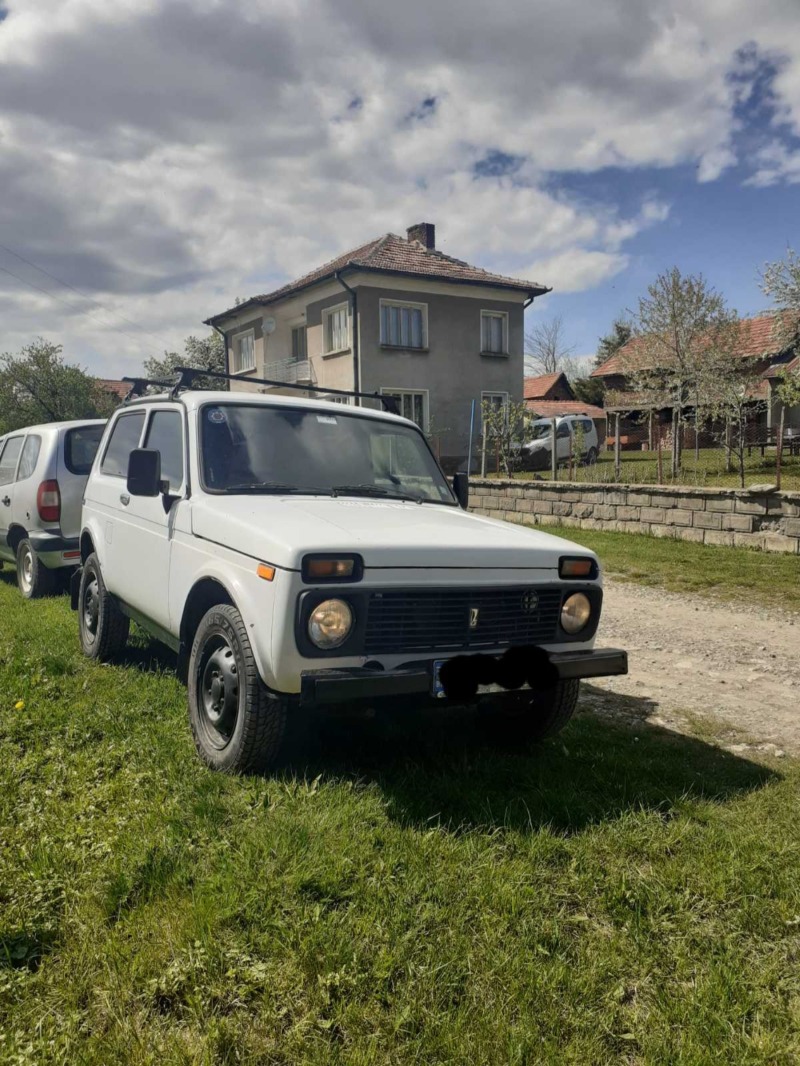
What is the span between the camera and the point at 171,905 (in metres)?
2.68

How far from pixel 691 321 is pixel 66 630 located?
2173 centimetres

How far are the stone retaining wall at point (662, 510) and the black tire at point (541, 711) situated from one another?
7519 mm

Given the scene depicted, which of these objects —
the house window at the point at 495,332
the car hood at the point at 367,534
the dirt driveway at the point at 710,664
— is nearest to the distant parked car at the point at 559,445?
the house window at the point at 495,332

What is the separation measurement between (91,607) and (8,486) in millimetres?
3776

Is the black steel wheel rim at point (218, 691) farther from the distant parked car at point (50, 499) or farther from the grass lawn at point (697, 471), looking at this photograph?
the grass lawn at point (697, 471)

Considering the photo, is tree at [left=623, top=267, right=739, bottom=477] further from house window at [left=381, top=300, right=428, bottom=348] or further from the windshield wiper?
the windshield wiper

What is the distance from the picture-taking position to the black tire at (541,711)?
4020 mm

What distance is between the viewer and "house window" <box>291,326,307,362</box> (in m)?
30.9

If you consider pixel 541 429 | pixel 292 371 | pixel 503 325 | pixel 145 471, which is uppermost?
pixel 503 325

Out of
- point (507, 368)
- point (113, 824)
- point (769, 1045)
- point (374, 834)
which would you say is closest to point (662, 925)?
point (769, 1045)

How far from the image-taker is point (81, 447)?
837 cm

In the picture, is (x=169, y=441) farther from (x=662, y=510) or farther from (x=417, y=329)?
(x=417, y=329)

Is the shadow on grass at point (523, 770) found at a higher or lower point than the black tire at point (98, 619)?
lower

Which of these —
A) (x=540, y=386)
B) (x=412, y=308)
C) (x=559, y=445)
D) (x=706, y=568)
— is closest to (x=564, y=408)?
(x=540, y=386)
